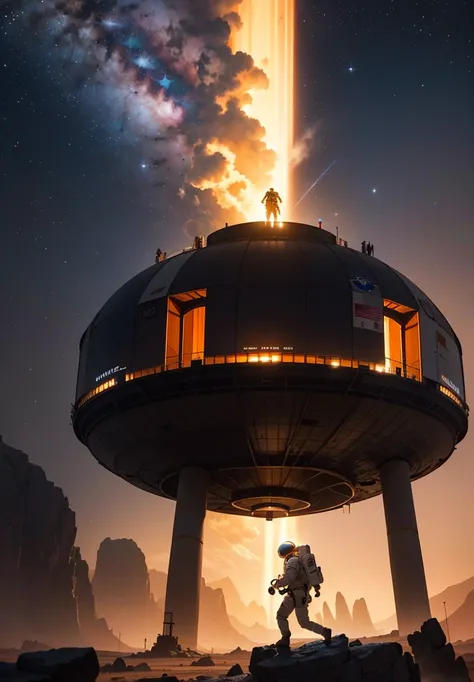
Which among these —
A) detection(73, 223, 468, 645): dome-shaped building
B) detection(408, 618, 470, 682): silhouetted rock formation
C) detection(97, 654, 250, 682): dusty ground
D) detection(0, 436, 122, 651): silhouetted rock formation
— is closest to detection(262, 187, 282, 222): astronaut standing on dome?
detection(73, 223, 468, 645): dome-shaped building

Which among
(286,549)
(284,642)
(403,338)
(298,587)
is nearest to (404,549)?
(403,338)

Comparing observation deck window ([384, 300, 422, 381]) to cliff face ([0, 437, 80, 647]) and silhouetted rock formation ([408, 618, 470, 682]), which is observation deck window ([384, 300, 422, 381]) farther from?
cliff face ([0, 437, 80, 647])

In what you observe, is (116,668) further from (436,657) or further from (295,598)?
(436,657)

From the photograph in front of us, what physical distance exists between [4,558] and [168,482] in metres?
131

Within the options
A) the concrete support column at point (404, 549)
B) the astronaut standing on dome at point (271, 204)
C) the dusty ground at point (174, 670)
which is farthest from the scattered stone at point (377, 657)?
the astronaut standing on dome at point (271, 204)

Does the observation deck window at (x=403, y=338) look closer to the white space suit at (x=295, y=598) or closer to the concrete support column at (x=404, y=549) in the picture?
the concrete support column at (x=404, y=549)

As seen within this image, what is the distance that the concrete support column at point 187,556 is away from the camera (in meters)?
33.4

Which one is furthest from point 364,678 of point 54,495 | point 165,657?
point 54,495

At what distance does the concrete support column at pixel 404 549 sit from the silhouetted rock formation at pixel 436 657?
49.0 feet

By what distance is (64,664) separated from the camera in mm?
13703

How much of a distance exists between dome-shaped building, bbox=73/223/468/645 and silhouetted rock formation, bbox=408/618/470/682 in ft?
44.8

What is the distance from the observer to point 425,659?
60.7 ft

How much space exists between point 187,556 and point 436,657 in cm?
1799

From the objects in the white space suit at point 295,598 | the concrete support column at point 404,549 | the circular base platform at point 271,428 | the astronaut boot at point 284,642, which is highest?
the circular base platform at point 271,428
